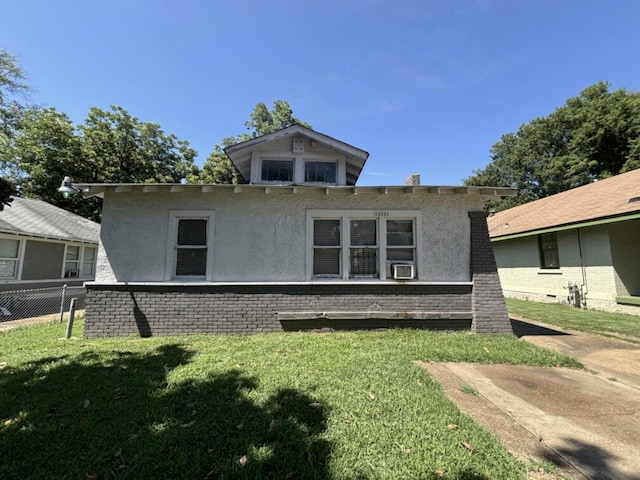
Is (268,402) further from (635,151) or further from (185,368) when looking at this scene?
(635,151)

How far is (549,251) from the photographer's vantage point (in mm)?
12742

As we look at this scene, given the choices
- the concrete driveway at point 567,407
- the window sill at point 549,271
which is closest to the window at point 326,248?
the concrete driveway at point 567,407

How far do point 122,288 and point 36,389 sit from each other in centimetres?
296

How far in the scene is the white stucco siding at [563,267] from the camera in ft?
33.3

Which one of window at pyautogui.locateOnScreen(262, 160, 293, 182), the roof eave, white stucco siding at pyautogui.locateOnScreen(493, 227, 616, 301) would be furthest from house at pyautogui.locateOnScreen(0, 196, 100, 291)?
white stucco siding at pyautogui.locateOnScreen(493, 227, 616, 301)

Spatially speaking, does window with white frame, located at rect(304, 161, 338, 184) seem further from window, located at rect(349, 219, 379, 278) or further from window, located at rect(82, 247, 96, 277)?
window, located at rect(82, 247, 96, 277)

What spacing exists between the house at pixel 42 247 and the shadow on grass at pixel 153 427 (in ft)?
28.5

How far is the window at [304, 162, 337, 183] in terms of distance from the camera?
9.14 meters

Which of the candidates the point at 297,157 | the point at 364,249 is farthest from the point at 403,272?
the point at 297,157

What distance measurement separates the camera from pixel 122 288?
6.68 m

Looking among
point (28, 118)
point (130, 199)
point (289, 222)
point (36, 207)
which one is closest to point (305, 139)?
point (289, 222)

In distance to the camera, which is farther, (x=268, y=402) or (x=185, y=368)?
(x=185, y=368)

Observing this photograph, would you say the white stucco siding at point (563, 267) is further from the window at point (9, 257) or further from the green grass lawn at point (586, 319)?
the window at point (9, 257)

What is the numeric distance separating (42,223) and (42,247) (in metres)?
1.20
